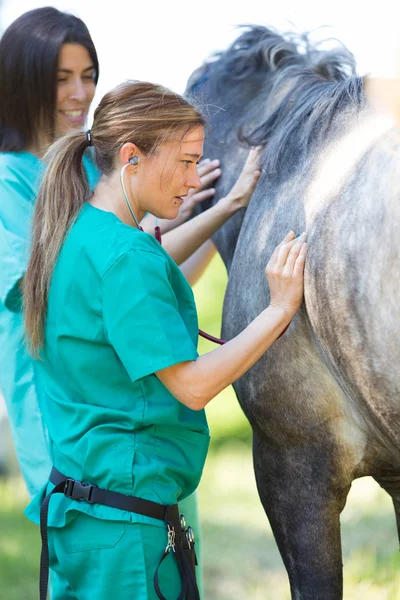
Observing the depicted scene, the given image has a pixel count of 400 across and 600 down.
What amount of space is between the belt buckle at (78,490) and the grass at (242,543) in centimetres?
179

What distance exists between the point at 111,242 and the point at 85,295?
4.4 inches

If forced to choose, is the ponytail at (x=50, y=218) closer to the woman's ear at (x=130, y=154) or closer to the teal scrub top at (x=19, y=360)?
the woman's ear at (x=130, y=154)

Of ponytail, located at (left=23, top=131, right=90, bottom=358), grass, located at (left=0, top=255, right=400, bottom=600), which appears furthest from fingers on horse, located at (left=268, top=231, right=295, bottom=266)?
grass, located at (left=0, top=255, right=400, bottom=600)

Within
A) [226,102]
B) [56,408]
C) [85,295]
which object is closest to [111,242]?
[85,295]

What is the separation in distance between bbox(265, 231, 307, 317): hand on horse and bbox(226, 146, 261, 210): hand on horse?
597 mm

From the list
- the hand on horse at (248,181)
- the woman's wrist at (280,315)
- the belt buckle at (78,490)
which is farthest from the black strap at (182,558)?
the hand on horse at (248,181)

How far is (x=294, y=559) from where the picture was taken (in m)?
1.89

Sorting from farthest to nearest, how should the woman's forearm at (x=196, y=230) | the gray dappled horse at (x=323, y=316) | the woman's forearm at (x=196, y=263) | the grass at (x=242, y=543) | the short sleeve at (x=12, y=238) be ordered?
the grass at (x=242, y=543)
the woman's forearm at (x=196, y=263)
the woman's forearm at (x=196, y=230)
the short sleeve at (x=12, y=238)
the gray dappled horse at (x=323, y=316)

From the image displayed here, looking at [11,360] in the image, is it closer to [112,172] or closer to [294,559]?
[112,172]

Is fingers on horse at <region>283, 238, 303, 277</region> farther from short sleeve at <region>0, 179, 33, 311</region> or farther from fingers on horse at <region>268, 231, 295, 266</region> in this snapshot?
short sleeve at <region>0, 179, 33, 311</region>

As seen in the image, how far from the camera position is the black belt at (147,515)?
60.2 inches

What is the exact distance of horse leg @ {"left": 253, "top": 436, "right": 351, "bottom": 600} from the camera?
179 centimetres

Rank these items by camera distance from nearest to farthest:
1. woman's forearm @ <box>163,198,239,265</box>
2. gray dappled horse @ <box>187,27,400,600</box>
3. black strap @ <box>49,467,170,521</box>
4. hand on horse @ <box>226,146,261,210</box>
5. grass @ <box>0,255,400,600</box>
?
gray dappled horse @ <box>187,27,400,600</box>
black strap @ <box>49,467,170,521</box>
hand on horse @ <box>226,146,261,210</box>
woman's forearm @ <box>163,198,239,265</box>
grass @ <box>0,255,400,600</box>

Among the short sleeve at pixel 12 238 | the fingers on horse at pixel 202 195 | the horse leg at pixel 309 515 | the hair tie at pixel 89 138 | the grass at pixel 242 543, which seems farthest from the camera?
the grass at pixel 242 543
